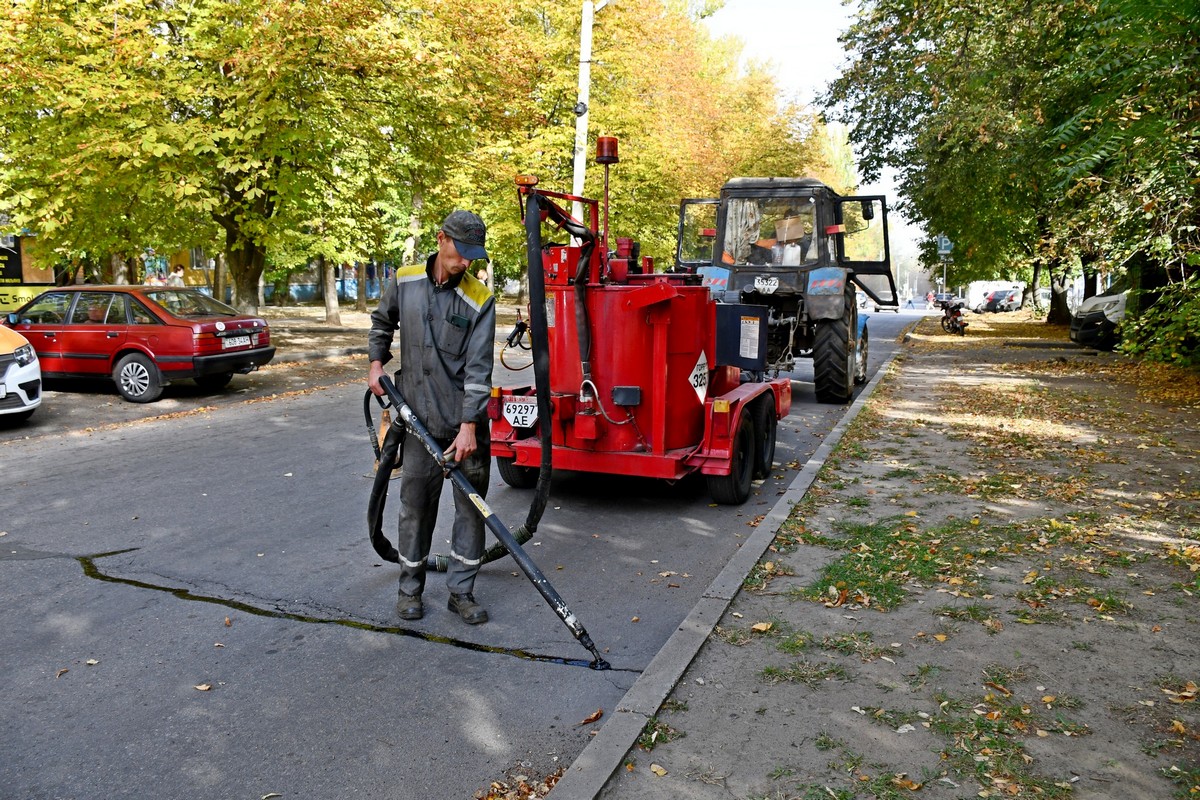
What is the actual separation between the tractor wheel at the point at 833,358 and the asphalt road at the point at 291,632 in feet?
13.8

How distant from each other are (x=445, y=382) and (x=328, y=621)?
1.38 m

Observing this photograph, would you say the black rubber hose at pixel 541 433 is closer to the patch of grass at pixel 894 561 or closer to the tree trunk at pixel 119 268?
the patch of grass at pixel 894 561

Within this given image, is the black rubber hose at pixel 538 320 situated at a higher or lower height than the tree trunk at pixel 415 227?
lower

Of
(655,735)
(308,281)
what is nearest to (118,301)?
(655,735)

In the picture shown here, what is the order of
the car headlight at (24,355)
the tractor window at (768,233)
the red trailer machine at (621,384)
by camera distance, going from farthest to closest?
the tractor window at (768,233)
the car headlight at (24,355)
the red trailer machine at (621,384)

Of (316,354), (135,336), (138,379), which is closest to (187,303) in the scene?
(135,336)

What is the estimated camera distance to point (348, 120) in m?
18.1

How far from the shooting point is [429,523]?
197 inches

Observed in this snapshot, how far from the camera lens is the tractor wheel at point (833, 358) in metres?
12.5

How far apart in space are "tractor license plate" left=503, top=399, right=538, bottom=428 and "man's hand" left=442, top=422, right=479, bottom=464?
2383 millimetres

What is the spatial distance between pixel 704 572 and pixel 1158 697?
99.2 inches

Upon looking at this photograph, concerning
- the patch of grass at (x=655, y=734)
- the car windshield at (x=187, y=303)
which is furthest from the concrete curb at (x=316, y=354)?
the patch of grass at (x=655, y=734)

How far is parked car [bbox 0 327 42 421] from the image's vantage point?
1080 centimetres

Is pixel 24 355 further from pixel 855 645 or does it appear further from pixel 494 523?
pixel 855 645
